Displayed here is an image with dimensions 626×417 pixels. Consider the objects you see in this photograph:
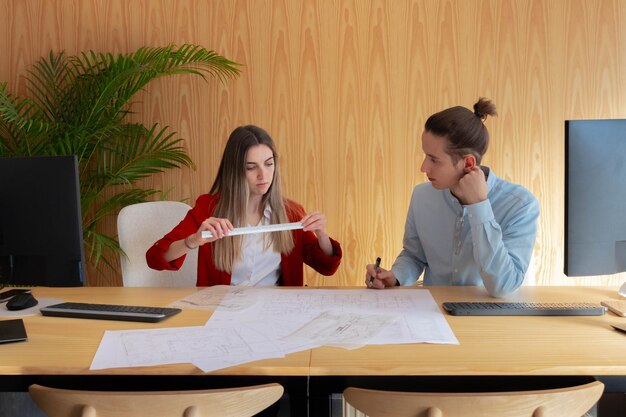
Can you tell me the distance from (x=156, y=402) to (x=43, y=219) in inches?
33.5

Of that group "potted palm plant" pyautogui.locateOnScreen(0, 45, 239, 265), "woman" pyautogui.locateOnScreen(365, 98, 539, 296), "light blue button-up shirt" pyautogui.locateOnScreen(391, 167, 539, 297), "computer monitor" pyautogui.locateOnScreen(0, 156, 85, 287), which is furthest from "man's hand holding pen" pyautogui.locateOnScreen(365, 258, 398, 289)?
"potted palm plant" pyautogui.locateOnScreen(0, 45, 239, 265)

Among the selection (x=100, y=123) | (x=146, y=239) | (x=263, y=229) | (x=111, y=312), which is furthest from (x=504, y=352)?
(x=100, y=123)

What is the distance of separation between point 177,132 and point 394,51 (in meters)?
1.34

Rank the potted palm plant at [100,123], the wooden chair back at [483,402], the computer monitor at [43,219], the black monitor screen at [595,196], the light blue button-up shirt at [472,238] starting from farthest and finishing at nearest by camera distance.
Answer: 1. the potted palm plant at [100,123]
2. the light blue button-up shirt at [472,238]
3. the computer monitor at [43,219]
4. the black monitor screen at [595,196]
5. the wooden chair back at [483,402]

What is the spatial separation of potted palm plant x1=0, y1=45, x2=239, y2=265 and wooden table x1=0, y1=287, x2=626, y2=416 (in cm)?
178

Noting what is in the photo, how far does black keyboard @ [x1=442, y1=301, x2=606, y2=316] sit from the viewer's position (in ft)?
5.43

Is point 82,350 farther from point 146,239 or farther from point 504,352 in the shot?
point 146,239

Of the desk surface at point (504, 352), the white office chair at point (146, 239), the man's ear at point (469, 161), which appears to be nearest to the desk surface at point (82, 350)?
the desk surface at point (504, 352)

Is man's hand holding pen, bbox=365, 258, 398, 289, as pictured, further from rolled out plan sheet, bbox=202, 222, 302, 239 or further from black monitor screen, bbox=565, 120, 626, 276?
black monitor screen, bbox=565, 120, 626, 276

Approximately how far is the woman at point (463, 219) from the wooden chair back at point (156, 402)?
3.04 feet

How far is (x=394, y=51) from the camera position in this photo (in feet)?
11.6

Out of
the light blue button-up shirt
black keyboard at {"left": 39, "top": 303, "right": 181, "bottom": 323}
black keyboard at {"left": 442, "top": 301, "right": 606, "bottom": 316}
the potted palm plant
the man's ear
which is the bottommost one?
black keyboard at {"left": 39, "top": 303, "right": 181, "bottom": 323}

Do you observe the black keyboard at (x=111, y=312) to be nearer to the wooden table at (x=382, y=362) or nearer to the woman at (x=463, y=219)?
the wooden table at (x=382, y=362)

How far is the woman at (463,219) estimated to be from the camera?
184 centimetres
